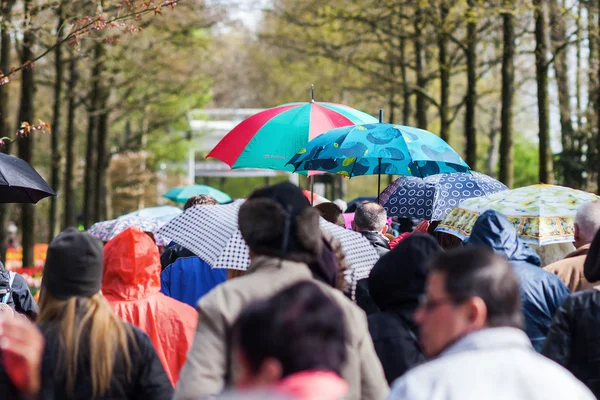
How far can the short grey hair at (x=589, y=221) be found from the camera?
615cm

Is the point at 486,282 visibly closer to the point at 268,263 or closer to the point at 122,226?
the point at 268,263

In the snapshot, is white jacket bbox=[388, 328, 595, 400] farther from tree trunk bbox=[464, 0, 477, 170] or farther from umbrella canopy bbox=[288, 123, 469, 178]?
tree trunk bbox=[464, 0, 477, 170]

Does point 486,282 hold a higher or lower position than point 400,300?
higher

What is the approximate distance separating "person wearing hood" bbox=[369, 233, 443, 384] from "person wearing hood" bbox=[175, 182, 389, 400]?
0.75 metres

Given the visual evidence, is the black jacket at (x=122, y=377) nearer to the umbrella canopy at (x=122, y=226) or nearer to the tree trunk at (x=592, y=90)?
the umbrella canopy at (x=122, y=226)

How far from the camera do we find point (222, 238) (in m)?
5.34

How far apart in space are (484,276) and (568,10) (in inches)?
558

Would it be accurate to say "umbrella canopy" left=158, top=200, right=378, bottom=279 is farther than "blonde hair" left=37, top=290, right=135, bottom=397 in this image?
Yes

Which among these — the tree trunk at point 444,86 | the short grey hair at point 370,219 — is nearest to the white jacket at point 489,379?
the short grey hair at point 370,219

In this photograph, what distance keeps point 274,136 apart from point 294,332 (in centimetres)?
666

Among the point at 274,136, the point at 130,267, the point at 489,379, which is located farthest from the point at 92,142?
the point at 489,379

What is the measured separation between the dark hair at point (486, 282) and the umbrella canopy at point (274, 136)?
18.6 feet

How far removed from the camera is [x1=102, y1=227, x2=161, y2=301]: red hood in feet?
15.4

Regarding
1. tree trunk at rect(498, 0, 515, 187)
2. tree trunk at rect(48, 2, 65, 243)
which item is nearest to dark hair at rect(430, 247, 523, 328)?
tree trunk at rect(498, 0, 515, 187)
